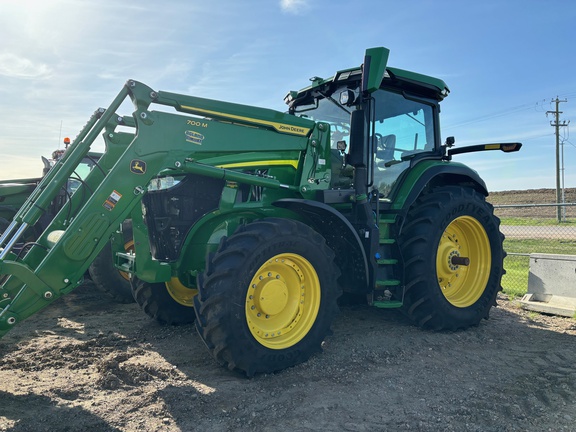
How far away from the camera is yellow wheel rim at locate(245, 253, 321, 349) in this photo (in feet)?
12.8

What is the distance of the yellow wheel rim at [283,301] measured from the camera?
3916 mm

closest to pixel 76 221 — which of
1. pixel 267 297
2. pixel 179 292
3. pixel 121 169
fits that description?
pixel 121 169

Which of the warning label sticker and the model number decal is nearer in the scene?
the warning label sticker

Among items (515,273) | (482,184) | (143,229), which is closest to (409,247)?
(482,184)

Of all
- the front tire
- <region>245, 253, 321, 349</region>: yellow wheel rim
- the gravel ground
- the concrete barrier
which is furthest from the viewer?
the concrete barrier

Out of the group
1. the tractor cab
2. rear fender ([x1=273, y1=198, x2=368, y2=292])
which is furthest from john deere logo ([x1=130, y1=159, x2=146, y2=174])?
the tractor cab

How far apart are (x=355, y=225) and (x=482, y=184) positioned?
2.08 meters

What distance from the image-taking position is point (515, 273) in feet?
29.7

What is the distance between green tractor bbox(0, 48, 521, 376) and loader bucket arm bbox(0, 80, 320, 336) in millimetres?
11

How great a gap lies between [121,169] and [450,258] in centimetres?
380

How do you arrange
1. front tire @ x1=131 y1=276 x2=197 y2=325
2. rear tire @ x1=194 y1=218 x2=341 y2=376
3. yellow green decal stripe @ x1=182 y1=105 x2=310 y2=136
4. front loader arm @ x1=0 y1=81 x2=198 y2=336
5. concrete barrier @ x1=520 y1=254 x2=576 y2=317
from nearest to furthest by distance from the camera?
front loader arm @ x1=0 y1=81 x2=198 y2=336 → rear tire @ x1=194 y1=218 x2=341 y2=376 → yellow green decal stripe @ x1=182 y1=105 x2=310 y2=136 → front tire @ x1=131 y1=276 x2=197 y2=325 → concrete barrier @ x1=520 y1=254 x2=576 y2=317

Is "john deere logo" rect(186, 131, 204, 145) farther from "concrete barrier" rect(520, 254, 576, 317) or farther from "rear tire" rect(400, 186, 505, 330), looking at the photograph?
"concrete barrier" rect(520, 254, 576, 317)

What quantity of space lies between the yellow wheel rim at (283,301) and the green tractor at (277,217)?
13 millimetres

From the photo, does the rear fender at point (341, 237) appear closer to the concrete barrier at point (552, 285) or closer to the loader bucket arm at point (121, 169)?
the loader bucket arm at point (121, 169)
